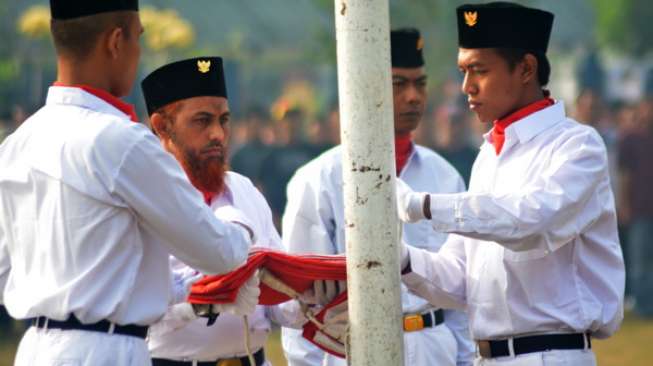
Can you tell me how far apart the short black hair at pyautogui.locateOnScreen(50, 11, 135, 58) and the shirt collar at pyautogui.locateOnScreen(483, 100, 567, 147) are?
5.46ft

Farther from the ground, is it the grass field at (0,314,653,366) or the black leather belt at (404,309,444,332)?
the black leather belt at (404,309,444,332)

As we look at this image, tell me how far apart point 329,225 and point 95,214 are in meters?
2.60

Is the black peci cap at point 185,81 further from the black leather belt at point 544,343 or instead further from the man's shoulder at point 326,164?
the black leather belt at point 544,343

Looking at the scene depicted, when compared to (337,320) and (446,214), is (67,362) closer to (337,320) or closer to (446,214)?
(337,320)

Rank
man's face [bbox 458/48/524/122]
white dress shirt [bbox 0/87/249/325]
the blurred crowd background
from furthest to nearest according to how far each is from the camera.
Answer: the blurred crowd background → man's face [bbox 458/48/524/122] → white dress shirt [bbox 0/87/249/325]

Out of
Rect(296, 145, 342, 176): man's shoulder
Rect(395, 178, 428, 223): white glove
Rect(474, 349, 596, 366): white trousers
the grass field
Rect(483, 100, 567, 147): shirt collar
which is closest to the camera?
Rect(395, 178, 428, 223): white glove

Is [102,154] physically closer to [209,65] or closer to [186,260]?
[186,260]

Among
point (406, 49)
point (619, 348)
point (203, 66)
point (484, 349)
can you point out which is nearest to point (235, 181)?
point (203, 66)

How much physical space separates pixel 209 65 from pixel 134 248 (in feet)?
5.44

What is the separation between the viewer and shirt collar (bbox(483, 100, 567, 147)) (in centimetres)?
566

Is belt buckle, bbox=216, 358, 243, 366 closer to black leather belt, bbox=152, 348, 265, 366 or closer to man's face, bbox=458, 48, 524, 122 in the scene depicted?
black leather belt, bbox=152, 348, 265, 366

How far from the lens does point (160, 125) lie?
6340 mm

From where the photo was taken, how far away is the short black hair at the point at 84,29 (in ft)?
16.0

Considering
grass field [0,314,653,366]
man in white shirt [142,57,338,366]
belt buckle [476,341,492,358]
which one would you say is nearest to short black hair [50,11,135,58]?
man in white shirt [142,57,338,366]
